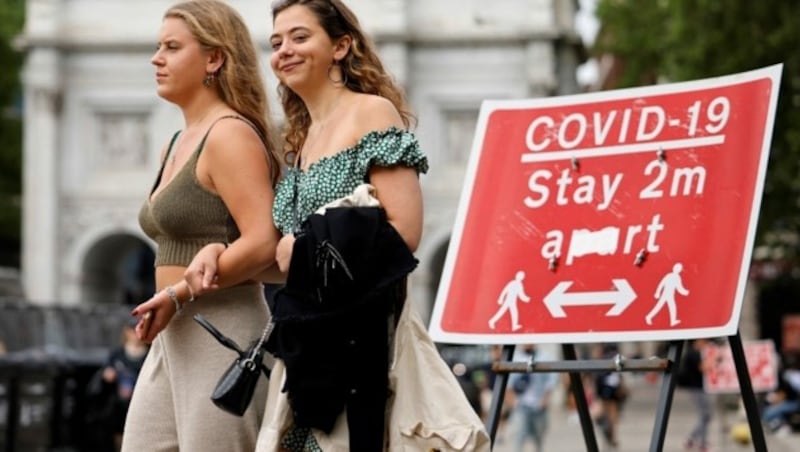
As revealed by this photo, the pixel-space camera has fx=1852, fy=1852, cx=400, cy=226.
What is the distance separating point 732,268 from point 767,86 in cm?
63

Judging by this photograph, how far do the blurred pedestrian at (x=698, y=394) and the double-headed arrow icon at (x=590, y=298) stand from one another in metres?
15.5

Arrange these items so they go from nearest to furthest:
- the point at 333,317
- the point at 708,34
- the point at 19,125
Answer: the point at 333,317 → the point at 708,34 → the point at 19,125

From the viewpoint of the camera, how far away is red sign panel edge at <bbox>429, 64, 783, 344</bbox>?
5.73 meters

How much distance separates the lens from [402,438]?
14.9 ft

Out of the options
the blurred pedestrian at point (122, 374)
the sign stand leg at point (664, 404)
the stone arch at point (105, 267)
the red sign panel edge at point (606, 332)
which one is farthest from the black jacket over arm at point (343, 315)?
the stone arch at point (105, 267)

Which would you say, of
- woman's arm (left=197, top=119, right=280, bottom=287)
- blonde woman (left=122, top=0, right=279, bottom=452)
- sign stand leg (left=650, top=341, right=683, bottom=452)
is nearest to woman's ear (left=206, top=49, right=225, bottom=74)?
blonde woman (left=122, top=0, right=279, bottom=452)

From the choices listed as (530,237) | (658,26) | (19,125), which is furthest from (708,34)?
(19,125)

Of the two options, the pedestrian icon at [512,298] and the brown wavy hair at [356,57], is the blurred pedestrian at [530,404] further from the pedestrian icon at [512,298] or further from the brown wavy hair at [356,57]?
the brown wavy hair at [356,57]

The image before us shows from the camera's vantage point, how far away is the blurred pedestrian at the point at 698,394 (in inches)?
862

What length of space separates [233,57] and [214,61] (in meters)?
0.06

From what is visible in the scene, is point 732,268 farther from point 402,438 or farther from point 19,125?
point 19,125

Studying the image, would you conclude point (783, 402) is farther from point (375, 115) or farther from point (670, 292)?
point (375, 115)

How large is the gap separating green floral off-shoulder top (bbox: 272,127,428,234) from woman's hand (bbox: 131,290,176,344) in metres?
0.43

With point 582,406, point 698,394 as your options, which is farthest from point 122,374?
point 582,406
